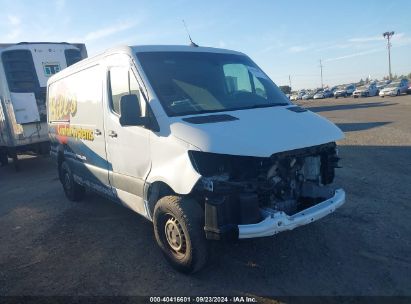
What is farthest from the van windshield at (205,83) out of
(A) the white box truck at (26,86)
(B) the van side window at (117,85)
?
(A) the white box truck at (26,86)

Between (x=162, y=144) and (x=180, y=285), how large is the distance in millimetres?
1499

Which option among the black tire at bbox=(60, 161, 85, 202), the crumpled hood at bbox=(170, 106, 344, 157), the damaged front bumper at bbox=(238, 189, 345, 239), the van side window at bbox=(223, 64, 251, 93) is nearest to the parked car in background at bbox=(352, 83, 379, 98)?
the black tire at bbox=(60, 161, 85, 202)

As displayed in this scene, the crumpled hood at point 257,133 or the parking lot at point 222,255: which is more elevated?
the crumpled hood at point 257,133

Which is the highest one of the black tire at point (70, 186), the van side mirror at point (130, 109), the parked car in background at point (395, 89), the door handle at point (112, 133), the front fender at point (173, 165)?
the van side mirror at point (130, 109)

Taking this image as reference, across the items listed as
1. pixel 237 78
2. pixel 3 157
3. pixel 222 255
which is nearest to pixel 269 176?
pixel 222 255

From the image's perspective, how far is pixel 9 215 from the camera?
7.15m

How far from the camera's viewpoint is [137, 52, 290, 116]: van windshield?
4352mm

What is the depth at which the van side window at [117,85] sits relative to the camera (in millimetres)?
4766

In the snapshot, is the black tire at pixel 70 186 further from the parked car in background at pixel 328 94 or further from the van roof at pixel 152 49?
the parked car in background at pixel 328 94

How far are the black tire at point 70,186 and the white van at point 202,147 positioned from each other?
1.76 meters

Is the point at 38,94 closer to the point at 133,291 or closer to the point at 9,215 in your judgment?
the point at 9,215

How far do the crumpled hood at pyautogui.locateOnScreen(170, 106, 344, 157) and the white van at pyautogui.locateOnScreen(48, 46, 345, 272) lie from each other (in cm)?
1

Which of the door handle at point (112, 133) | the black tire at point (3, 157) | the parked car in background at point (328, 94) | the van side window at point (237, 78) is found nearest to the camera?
the van side window at point (237, 78)

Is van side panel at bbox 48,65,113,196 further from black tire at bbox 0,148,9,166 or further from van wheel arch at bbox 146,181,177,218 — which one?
black tire at bbox 0,148,9,166
